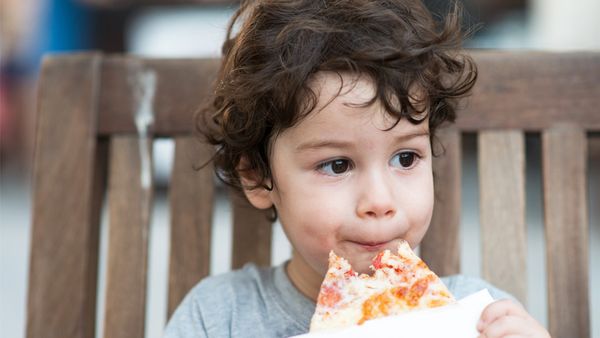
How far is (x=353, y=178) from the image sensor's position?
1.21m

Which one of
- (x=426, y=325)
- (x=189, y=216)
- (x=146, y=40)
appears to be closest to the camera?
(x=426, y=325)

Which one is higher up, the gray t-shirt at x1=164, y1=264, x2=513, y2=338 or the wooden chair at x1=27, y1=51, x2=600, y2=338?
the wooden chair at x1=27, y1=51, x2=600, y2=338

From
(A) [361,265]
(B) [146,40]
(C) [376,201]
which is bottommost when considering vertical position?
(A) [361,265]

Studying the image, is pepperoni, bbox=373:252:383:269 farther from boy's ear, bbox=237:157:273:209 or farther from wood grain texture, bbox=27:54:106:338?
wood grain texture, bbox=27:54:106:338

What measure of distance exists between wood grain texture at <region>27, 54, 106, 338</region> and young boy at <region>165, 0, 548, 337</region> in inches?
8.6

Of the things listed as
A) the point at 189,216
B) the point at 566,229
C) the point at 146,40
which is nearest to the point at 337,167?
the point at 189,216

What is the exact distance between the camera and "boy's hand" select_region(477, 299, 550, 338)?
0.99m

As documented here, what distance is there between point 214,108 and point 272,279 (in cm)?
34

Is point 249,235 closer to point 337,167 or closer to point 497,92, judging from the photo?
point 337,167

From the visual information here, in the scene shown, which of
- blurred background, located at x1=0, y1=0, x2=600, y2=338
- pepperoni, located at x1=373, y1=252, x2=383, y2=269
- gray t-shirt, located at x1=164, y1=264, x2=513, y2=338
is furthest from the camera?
blurred background, located at x1=0, y1=0, x2=600, y2=338

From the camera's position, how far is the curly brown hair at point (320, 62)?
1.21 meters

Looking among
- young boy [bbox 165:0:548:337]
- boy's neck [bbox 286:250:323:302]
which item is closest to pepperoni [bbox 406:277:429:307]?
young boy [bbox 165:0:548:337]

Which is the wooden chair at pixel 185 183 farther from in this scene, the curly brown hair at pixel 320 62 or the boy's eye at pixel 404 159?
the boy's eye at pixel 404 159

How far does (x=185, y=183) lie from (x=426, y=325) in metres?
0.69
